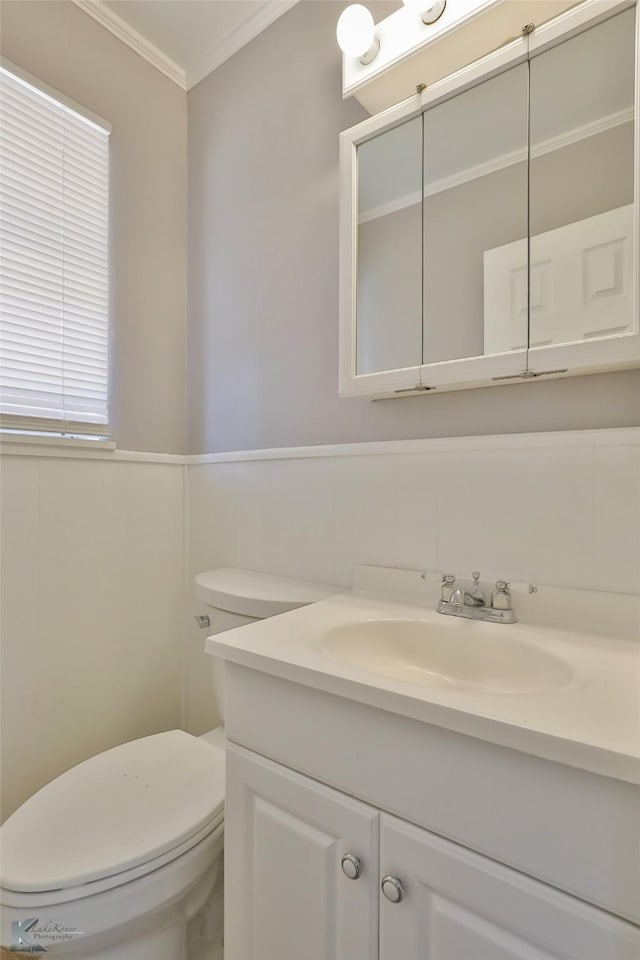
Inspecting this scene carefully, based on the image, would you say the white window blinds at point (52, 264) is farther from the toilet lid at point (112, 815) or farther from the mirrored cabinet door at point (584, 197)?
the mirrored cabinet door at point (584, 197)

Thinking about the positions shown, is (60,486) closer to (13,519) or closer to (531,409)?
(13,519)

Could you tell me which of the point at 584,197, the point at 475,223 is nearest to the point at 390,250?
the point at 475,223

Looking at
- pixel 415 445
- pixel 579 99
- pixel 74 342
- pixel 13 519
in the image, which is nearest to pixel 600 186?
pixel 579 99

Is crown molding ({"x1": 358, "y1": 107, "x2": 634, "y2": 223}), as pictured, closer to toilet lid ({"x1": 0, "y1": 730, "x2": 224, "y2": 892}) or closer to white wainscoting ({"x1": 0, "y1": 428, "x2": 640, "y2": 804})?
white wainscoting ({"x1": 0, "y1": 428, "x2": 640, "y2": 804})

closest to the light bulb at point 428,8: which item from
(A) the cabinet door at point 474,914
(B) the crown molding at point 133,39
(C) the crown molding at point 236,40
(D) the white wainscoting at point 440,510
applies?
(C) the crown molding at point 236,40

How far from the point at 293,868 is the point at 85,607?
0.90 metres

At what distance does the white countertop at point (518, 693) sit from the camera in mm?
452

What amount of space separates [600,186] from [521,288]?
20 cm

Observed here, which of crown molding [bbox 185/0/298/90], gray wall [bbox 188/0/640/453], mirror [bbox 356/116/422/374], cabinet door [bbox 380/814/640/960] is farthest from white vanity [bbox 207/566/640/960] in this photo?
crown molding [bbox 185/0/298/90]

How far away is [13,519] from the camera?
1150 millimetres

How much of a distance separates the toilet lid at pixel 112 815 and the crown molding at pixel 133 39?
6.50ft

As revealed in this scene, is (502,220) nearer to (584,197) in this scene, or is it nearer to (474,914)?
(584,197)

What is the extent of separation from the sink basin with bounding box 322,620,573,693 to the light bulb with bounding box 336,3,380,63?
1192 millimetres

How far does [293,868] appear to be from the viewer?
0.67 metres
